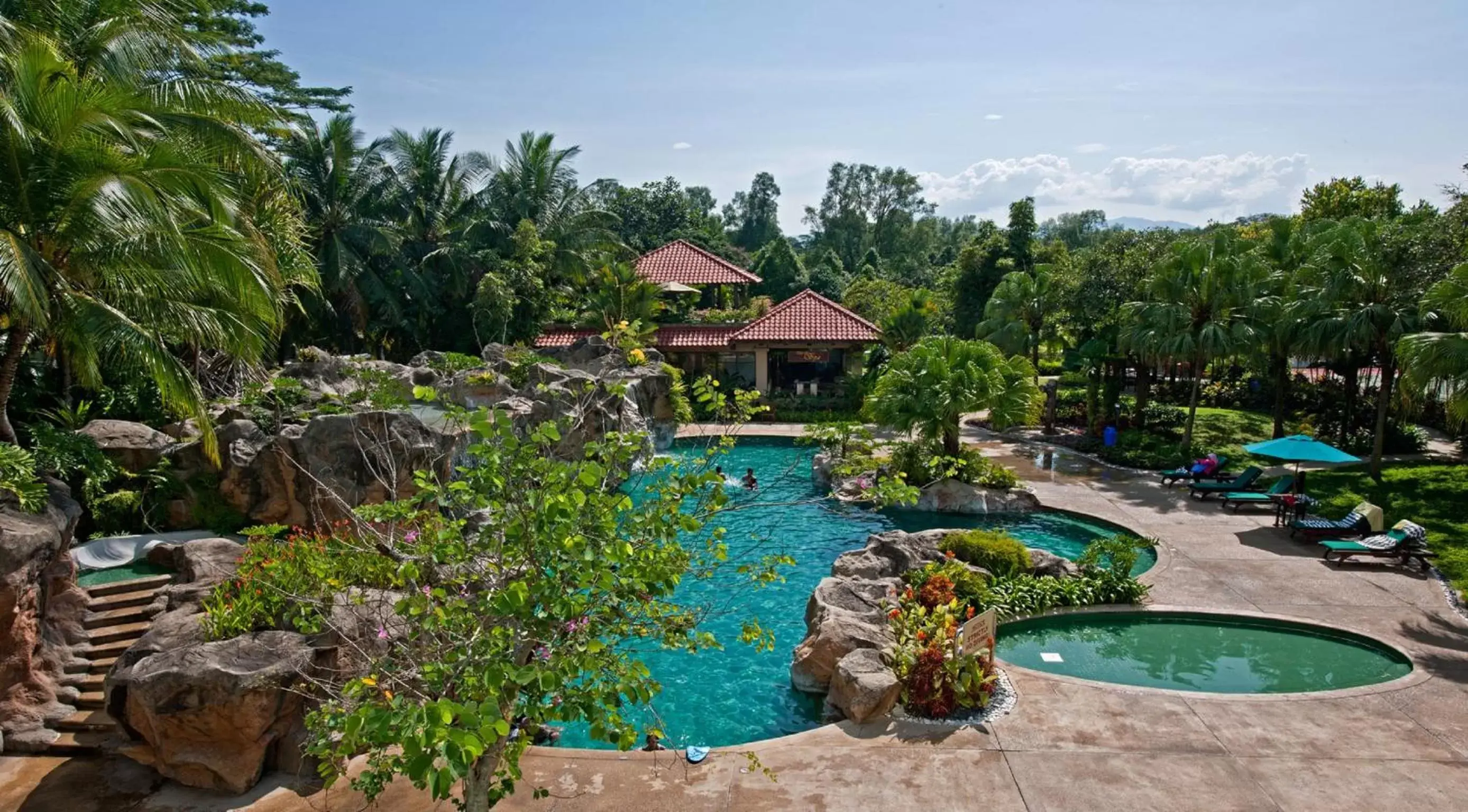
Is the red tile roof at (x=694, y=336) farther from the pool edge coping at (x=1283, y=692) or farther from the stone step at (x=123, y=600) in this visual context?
the pool edge coping at (x=1283, y=692)

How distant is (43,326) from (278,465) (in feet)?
16.6

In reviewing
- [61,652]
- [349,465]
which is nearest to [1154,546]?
[349,465]

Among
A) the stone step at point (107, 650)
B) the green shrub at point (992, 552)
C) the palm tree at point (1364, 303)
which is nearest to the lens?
the stone step at point (107, 650)

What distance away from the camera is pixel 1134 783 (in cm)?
755

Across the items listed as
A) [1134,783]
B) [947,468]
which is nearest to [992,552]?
[947,468]

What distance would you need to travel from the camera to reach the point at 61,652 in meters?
9.67

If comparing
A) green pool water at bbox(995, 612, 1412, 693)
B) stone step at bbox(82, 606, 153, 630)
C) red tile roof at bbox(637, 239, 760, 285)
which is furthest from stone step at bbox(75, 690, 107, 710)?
red tile roof at bbox(637, 239, 760, 285)

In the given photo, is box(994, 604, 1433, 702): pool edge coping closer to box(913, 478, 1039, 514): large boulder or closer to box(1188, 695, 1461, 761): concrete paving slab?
box(1188, 695, 1461, 761): concrete paving slab

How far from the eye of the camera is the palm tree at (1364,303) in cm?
1908

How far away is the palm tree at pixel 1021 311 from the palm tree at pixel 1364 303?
11.4 meters

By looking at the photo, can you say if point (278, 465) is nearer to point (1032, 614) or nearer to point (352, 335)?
point (1032, 614)

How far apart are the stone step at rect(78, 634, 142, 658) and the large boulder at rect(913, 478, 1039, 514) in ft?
49.2

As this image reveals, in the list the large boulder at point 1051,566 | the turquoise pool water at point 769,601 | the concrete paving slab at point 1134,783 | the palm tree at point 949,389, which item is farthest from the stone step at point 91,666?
the palm tree at point 949,389

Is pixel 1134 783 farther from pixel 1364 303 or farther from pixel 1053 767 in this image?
pixel 1364 303
